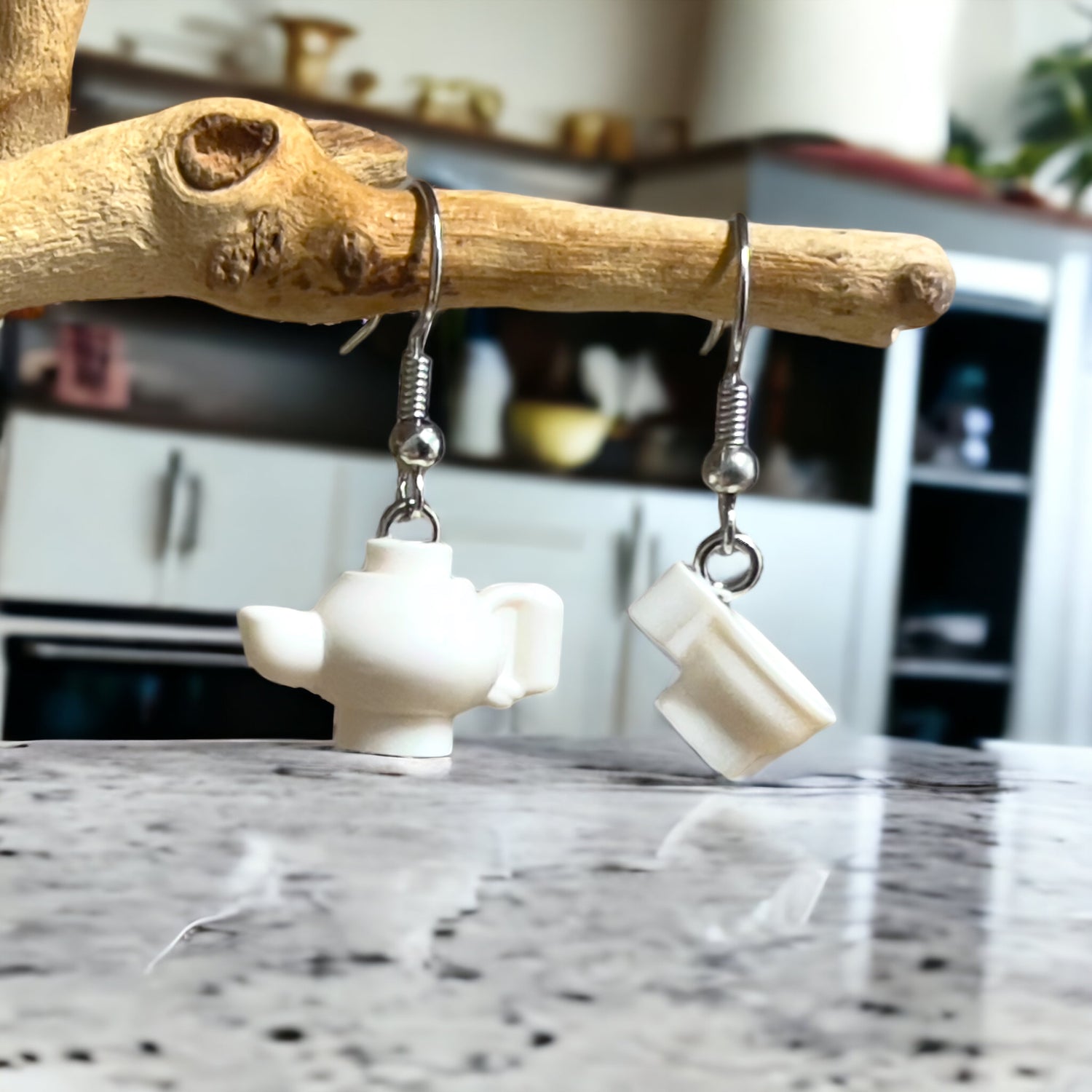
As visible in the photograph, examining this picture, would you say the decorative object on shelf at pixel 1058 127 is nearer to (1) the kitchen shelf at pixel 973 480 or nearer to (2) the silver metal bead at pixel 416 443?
(1) the kitchen shelf at pixel 973 480

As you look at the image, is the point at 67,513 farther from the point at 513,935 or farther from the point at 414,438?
the point at 513,935

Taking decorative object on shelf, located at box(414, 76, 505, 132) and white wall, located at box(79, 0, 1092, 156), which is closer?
white wall, located at box(79, 0, 1092, 156)

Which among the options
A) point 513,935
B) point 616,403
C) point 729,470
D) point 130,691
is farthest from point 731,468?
point 616,403

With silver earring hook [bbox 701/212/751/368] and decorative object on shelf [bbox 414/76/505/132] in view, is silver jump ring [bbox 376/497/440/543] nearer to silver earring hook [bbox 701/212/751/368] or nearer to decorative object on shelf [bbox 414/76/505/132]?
silver earring hook [bbox 701/212/751/368]

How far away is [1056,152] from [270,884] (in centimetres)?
334

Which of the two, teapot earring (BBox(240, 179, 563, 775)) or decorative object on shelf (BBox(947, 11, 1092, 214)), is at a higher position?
decorative object on shelf (BBox(947, 11, 1092, 214))

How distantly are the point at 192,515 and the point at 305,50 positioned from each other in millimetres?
991

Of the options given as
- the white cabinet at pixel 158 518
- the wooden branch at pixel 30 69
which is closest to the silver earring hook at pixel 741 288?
the wooden branch at pixel 30 69

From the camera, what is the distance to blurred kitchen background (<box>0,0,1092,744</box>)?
2.43 metres

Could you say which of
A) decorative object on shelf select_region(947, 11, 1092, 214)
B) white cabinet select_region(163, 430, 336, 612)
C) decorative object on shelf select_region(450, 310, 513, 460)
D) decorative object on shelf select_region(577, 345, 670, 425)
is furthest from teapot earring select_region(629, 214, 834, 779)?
decorative object on shelf select_region(947, 11, 1092, 214)

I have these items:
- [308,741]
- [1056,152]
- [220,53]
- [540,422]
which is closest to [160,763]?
[308,741]

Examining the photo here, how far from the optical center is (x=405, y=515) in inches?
26.3

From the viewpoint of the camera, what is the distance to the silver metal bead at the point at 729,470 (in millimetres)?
668

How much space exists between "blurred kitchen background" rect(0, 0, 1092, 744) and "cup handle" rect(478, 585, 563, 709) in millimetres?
1767
